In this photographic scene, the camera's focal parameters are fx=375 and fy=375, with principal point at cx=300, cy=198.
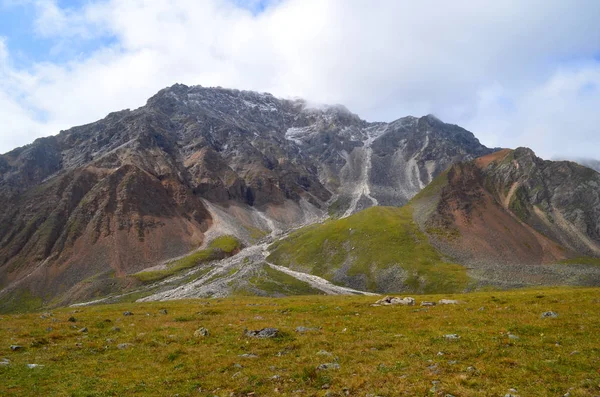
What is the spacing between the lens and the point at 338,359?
2369 centimetres

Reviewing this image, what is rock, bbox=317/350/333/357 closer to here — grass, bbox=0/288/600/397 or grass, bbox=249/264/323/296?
grass, bbox=0/288/600/397

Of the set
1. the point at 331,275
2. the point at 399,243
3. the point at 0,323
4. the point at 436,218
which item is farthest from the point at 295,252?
the point at 0,323

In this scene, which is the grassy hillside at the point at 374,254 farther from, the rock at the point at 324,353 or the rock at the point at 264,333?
the rock at the point at 324,353

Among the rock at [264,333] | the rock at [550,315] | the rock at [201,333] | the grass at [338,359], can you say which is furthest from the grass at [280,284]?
the rock at [550,315]

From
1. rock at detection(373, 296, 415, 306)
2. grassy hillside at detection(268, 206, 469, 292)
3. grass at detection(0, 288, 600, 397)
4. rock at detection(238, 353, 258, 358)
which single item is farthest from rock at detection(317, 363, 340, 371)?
grassy hillside at detection(268, 206, 469, 292)

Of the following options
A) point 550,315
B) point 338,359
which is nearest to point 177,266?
point 338,359

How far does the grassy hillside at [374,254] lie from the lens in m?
125

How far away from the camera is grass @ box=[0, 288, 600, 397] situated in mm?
18484

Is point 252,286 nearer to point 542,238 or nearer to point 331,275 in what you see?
point 331,275

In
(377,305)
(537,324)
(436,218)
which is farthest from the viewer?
(436,218)

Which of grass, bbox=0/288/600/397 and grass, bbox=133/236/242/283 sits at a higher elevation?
grass, bbox=0/288/600/397

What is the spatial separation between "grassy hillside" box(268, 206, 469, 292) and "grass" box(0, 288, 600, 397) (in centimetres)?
9110

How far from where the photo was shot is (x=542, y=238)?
532ft

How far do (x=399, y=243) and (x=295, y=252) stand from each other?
156ft
